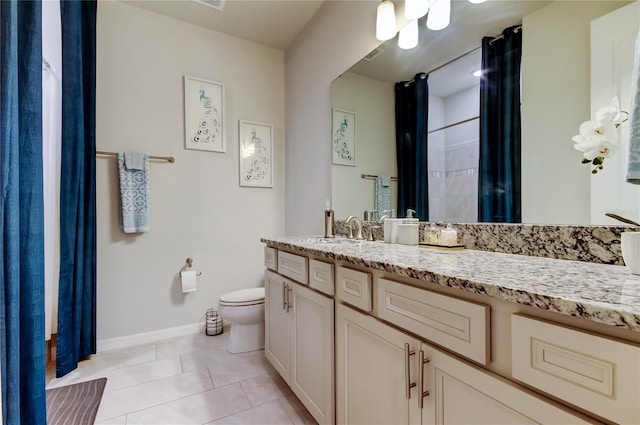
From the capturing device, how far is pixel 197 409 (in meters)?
1.51

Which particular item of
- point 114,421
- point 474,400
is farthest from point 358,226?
point 114,421

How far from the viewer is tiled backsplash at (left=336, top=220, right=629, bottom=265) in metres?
0.85

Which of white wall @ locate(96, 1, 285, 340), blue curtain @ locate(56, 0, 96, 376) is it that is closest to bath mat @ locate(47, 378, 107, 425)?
blue curtain @ locate(56, 0, 96, 376)

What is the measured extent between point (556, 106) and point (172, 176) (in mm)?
2504

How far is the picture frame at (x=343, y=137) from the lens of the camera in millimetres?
2031

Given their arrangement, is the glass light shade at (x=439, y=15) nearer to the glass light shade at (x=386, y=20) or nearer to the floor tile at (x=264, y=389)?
the glass light shade at (x=386, y=20)

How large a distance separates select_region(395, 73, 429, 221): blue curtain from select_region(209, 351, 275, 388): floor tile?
52.2 inches

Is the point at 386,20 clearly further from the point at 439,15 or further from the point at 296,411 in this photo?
the point at 296,411

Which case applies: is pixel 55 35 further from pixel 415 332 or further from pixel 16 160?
pixel 415 332

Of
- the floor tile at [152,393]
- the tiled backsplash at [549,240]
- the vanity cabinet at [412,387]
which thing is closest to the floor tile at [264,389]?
the floor tile at [152,393]

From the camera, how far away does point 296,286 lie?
1.48 meters

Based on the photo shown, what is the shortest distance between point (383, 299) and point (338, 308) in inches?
11.2

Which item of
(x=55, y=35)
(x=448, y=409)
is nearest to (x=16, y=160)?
(x=448, y=409)

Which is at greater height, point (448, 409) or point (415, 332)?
point (415, 332)
